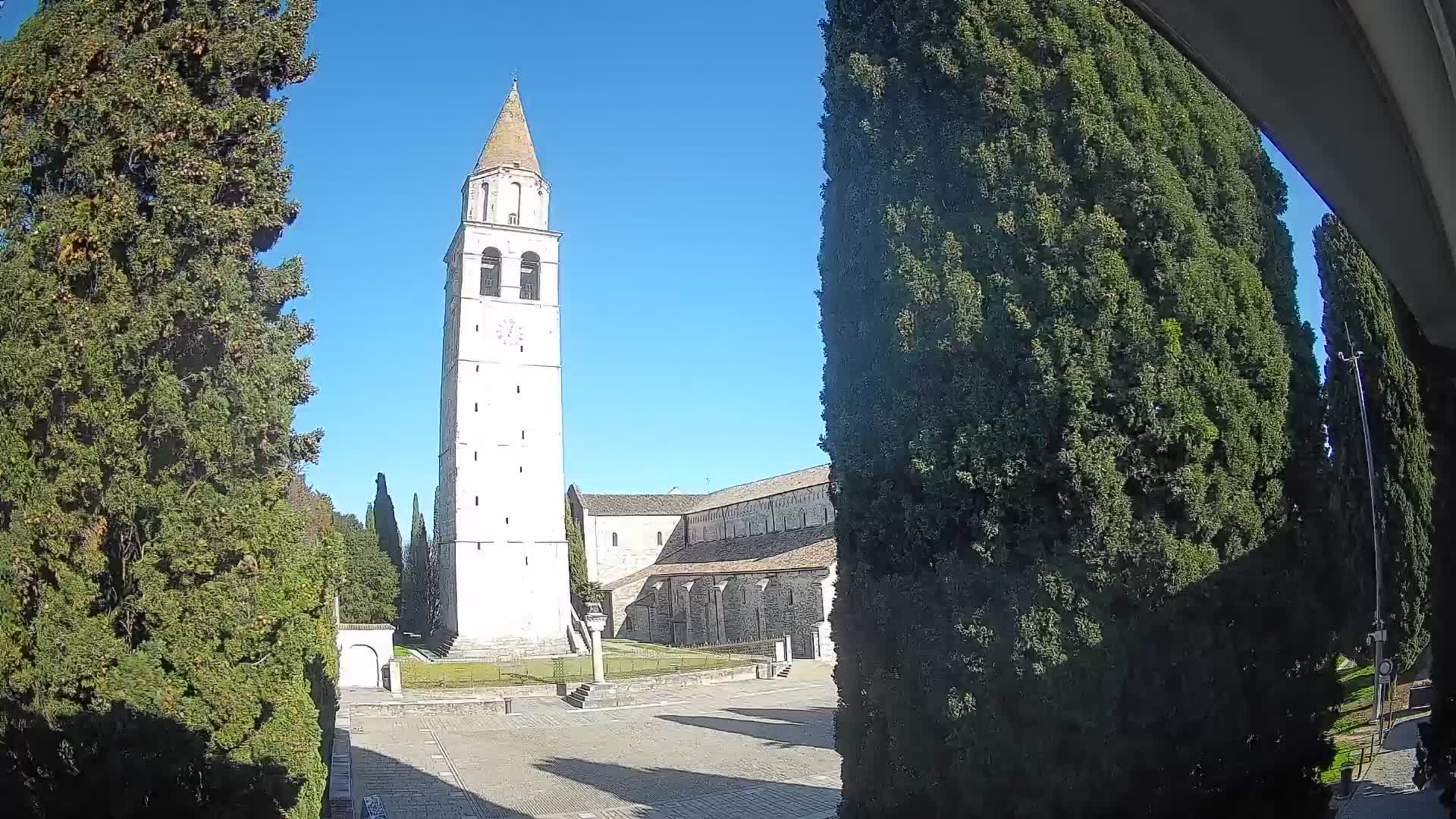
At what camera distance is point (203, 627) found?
546 centimetres

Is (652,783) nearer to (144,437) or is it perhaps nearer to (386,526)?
(144,437)

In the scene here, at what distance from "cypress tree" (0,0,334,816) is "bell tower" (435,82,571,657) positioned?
31.4 meters

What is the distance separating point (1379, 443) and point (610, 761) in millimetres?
14122

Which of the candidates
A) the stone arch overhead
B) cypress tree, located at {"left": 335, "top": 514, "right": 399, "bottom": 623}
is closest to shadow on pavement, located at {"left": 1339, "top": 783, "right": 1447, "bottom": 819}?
the stone arch overhead

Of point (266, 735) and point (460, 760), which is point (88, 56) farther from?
point (460, 760)

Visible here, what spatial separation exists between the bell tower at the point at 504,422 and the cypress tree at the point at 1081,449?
31813 mm

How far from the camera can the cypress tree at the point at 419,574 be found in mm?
45531

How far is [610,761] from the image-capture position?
642 inches

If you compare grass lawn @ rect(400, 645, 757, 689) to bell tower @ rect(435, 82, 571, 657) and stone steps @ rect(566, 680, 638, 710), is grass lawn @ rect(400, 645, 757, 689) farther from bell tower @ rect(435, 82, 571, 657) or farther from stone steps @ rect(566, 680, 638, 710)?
bell tower @ rect(435, 82, 571, 657)

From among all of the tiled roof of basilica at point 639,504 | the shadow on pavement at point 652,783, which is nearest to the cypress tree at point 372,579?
the tiled roof of basilica at point 639,504

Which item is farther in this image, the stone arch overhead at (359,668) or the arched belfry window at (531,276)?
the arched belfry window at (531,276)

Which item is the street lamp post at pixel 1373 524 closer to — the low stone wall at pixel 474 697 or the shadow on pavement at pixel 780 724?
the shadow on pavement at pixel 780 724

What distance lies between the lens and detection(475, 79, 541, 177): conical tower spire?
130 feet

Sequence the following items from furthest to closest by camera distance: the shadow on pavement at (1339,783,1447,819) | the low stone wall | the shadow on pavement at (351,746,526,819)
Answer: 1. the low stone wall
2. the shadow on pavement at (351,746,526,819)
3. the shadow on pavement at (1339,783,1447,819)
